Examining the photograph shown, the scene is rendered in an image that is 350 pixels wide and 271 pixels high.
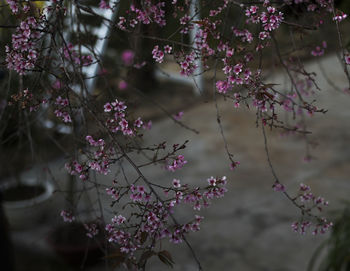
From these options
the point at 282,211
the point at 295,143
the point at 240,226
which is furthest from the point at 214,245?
the point at 295,143

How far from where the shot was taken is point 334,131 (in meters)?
4.17

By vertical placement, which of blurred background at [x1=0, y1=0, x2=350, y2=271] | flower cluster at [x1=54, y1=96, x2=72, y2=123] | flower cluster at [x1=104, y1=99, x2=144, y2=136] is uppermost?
blurred background at [x1=0, y1=0, x2=350, y2=271]

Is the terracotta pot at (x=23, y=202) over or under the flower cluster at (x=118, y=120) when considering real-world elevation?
over

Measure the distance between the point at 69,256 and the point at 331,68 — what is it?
13.1 ft

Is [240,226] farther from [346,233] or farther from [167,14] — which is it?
[167,14]

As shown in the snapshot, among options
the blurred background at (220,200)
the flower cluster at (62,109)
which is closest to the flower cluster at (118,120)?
the flower cluster at (62,109)

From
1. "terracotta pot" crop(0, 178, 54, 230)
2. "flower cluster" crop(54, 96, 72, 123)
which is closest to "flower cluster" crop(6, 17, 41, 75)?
"flower cluster" crop(54, 96, 72, 123)

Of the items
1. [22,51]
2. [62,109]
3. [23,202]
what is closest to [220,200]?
[23,202]

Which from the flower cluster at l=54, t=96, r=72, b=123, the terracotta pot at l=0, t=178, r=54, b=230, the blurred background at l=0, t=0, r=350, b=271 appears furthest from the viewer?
the terracotta pot at l=0, t=178, r=54, b=230

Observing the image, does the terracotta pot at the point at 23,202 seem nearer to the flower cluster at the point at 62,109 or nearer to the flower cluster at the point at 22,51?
the flower cluster at the point at 62,109

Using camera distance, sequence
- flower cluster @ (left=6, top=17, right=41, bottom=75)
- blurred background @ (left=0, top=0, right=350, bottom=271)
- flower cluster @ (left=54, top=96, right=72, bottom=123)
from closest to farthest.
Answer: flower cluster @ (left=6, top=17, right=41, bottom=75)
flower cluster @ (left=54, top=96, right=72, bottom=123)
blurred background @ (left=0, top=0, right=350, bottom=271)

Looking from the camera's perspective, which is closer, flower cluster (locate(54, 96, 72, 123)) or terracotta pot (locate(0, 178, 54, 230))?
flower cluster (locate(54, 96, 72, 123))

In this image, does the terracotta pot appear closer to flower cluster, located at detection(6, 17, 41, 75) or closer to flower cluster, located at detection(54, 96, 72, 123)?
flower cluster, located at detection(54, 96, 72, 123)

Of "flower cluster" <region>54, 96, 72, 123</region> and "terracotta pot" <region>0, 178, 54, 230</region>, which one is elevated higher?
"terracotta pot" <region>0, 178, 54, 230</region>
